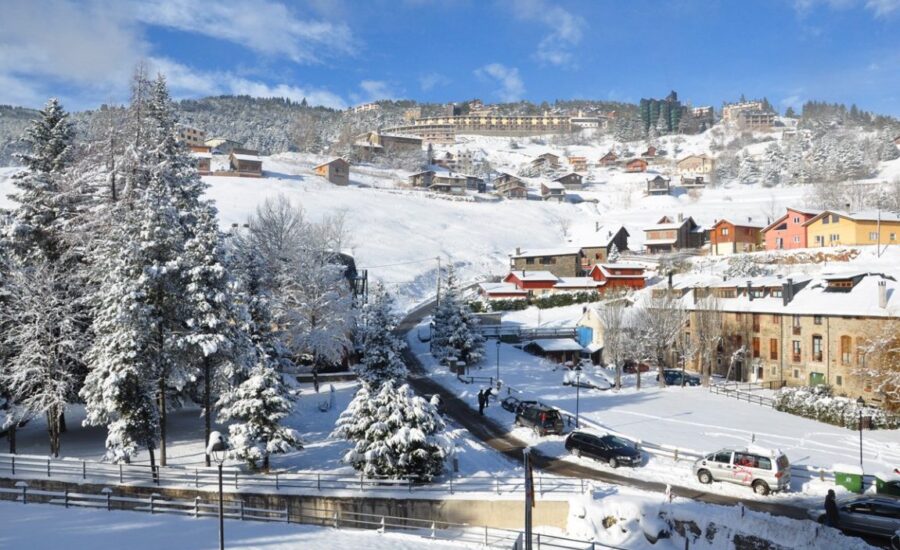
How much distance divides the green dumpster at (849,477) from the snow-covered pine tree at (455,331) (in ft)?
102

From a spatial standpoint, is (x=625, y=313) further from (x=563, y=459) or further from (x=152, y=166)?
(x=152, y=166)

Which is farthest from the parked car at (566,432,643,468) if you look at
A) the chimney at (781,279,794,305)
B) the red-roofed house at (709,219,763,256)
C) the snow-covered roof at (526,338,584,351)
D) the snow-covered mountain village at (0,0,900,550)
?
the red-roofed house at (709,219,763,256)

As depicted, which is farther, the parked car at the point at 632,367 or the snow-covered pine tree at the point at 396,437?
the parked car at the point at 632,367

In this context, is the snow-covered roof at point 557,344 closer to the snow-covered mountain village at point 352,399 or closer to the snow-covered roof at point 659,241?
the snow-covered mountain village at point 352,399

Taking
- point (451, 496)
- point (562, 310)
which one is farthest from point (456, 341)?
point (451, 496)

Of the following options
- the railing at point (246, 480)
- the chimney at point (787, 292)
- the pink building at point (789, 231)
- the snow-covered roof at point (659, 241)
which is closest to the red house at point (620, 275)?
the pink building at point (789, 231)

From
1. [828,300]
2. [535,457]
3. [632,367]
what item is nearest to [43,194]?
[535,457]

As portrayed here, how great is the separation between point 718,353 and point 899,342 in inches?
677

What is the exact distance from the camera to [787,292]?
49.5 m

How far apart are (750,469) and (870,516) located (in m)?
4.82

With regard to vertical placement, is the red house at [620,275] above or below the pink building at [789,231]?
below

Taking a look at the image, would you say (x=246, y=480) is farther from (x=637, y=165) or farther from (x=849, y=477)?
(x=637, y=165)

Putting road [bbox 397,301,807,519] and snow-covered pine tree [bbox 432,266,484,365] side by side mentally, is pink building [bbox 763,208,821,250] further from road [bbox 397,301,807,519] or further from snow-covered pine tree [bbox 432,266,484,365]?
road [bbox 397,301,807,519]

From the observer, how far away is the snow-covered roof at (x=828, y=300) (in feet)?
138
